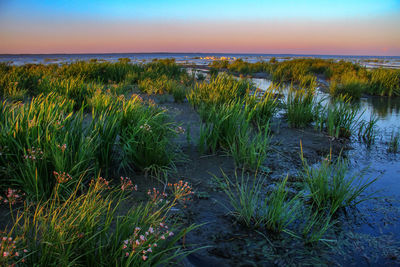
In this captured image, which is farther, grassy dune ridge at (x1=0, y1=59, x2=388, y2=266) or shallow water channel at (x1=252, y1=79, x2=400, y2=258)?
shallow water channel at (x1=252, y1=79, x2=400, y2=258)

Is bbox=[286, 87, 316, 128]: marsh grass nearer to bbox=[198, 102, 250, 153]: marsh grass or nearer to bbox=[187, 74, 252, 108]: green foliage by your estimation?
bbox=[187, 74, 252, 108]: green foliage

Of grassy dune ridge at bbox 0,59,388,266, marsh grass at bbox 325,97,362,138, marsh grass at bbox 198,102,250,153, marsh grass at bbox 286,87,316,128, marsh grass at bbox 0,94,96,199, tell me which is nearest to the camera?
grassy dune ridge at bbox 0,59,388,266

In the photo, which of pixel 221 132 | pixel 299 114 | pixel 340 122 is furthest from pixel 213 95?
→ pixel 340 122

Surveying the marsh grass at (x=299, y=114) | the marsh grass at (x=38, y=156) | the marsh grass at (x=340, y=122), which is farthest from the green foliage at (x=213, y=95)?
the marsh grass at (x=38, y=156)

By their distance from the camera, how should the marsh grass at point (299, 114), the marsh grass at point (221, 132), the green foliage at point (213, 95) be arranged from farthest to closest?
the green foliage at point (213, 95) < the marsh grass at point (299, 114) < the marsh grass at point (221, 132)

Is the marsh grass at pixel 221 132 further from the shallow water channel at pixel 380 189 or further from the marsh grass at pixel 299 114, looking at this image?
the marsh grass at pixel 299 114

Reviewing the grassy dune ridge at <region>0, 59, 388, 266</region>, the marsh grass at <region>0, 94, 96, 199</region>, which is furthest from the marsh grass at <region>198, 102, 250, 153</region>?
the marsh grass at <region>0, 94, 96, 199</region>

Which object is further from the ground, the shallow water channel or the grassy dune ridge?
the grassy dune ridge

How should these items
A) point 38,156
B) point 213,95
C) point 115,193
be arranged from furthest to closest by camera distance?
1. point 213,95
2. point 115,193
3. point 38,156

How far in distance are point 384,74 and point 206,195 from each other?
12179mm

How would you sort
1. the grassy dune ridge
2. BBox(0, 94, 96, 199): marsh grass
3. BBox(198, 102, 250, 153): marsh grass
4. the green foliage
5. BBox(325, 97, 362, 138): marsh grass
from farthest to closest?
the green foliage
BBox(325, 97, 362, 138): marsh grass
BBox(198, 102, 250, 153): marsh grass
BBox(0, 94, 96, 199): marsh grass
the grassy dune ridge

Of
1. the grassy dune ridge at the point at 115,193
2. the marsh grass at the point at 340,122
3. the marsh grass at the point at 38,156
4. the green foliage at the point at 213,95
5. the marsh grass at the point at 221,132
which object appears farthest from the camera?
the green foliage at the point at 213,95

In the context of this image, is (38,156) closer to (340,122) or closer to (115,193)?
(115,193)

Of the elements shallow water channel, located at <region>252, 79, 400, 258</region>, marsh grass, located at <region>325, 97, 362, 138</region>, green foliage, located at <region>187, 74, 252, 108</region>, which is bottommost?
shallow water channel, located at <region>252, 79, 400, 258</region>
